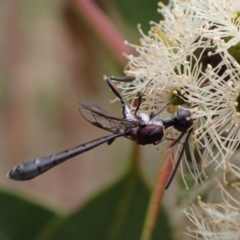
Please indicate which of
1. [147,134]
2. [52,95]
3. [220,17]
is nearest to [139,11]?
[220,17]

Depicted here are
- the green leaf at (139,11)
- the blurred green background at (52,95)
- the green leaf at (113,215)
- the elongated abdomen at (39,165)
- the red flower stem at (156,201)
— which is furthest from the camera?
the blurred green background at (52,95)

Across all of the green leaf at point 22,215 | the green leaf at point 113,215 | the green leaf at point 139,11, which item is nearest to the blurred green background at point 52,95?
the green leaf at point 139,11

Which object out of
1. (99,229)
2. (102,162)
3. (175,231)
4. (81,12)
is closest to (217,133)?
(175,231)

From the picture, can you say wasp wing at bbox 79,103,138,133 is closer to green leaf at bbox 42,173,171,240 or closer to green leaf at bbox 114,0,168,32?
green leaf at bbox 42,173,171,240

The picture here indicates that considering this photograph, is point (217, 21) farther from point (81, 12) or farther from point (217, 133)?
point (81, 12)

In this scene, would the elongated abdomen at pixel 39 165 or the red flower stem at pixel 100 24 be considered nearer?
the elongated abdomen at pixel 39 165

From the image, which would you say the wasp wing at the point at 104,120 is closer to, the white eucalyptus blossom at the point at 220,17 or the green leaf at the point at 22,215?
the white eucalyptus blossom at the point at 220,17
